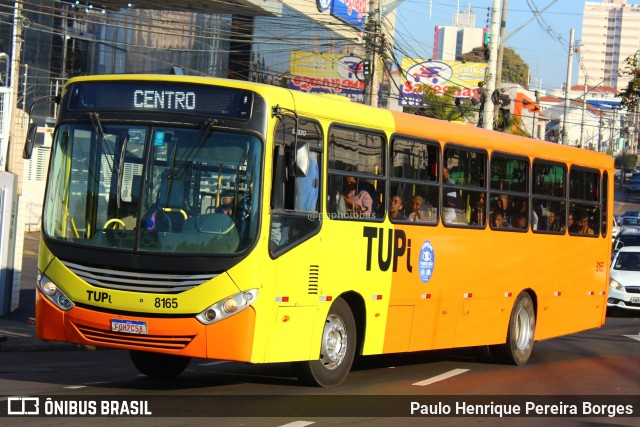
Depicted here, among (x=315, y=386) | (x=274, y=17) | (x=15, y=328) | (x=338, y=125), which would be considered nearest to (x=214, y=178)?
(x=338, y=125)

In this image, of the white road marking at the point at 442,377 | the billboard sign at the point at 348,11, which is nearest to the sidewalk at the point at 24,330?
the white road marking at the point at 442,377

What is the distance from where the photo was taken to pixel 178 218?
10250 mm

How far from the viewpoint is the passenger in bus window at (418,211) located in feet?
42.7

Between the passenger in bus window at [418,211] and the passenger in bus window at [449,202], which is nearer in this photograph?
the passenger in bus window at [418,211]

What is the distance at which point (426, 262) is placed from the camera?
13328 mm

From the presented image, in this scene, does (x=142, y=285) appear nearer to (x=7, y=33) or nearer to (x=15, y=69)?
(x=15, y=69)

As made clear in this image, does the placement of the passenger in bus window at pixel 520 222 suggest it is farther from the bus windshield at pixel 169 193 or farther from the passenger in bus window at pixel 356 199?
the bus windshield at pixel 169 193

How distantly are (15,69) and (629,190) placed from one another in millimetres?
83522

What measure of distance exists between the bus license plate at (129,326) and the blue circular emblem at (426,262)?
4134mm

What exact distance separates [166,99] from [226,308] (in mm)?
2108

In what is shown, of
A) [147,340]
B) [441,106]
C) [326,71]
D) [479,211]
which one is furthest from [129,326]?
[441,106]

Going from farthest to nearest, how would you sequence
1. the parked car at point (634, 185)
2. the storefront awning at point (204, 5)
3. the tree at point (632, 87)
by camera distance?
the parked car at point (634, 185) < the storefront awning at point (204, 5) < the tree at point (632, 87)

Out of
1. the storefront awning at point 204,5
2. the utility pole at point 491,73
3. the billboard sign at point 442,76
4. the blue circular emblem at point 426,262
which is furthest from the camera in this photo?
the billboard sign at point 442,76

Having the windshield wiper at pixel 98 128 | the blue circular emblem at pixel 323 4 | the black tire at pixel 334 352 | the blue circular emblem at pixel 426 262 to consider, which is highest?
the blue circular emblem at pixel 323 4
